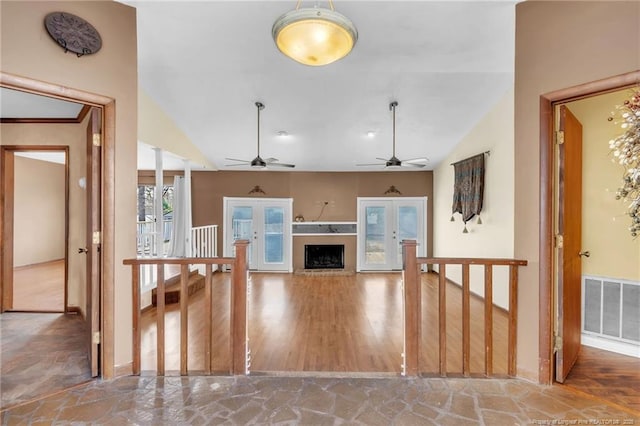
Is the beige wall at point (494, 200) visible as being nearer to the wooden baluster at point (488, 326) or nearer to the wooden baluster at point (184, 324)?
the wooden baluster at point (488, 326)

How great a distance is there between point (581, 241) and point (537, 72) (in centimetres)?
195

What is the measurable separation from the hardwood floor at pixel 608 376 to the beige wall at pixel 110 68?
3.56 m

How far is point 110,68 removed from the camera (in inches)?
89.5

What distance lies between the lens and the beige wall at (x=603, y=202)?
115 inches

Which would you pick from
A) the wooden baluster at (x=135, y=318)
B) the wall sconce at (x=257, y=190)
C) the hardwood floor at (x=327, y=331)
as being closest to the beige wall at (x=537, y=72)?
the hardwood floor at (x=327, y=331)

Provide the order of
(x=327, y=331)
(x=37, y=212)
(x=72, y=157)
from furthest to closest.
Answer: (x=37, y=212), (x=72, y=157), (x=327, y=331)

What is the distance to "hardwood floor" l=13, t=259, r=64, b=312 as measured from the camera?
404cm

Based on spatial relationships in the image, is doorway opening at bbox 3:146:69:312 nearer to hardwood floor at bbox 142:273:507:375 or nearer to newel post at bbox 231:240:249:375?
hardwood floor at bbox 142:273:507:375

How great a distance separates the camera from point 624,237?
116 inches

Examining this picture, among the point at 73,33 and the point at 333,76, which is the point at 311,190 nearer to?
the point at 333,76

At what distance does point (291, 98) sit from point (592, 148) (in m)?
3.52

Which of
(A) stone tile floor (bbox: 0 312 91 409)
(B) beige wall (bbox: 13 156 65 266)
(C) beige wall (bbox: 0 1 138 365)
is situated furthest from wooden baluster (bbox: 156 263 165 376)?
(B) beige wall (bbox: 13 156 65 266)

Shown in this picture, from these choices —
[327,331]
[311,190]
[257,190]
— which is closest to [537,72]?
[327,331]

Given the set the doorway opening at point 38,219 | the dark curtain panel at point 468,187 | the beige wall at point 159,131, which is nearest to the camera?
the beige wall at point 159,131
